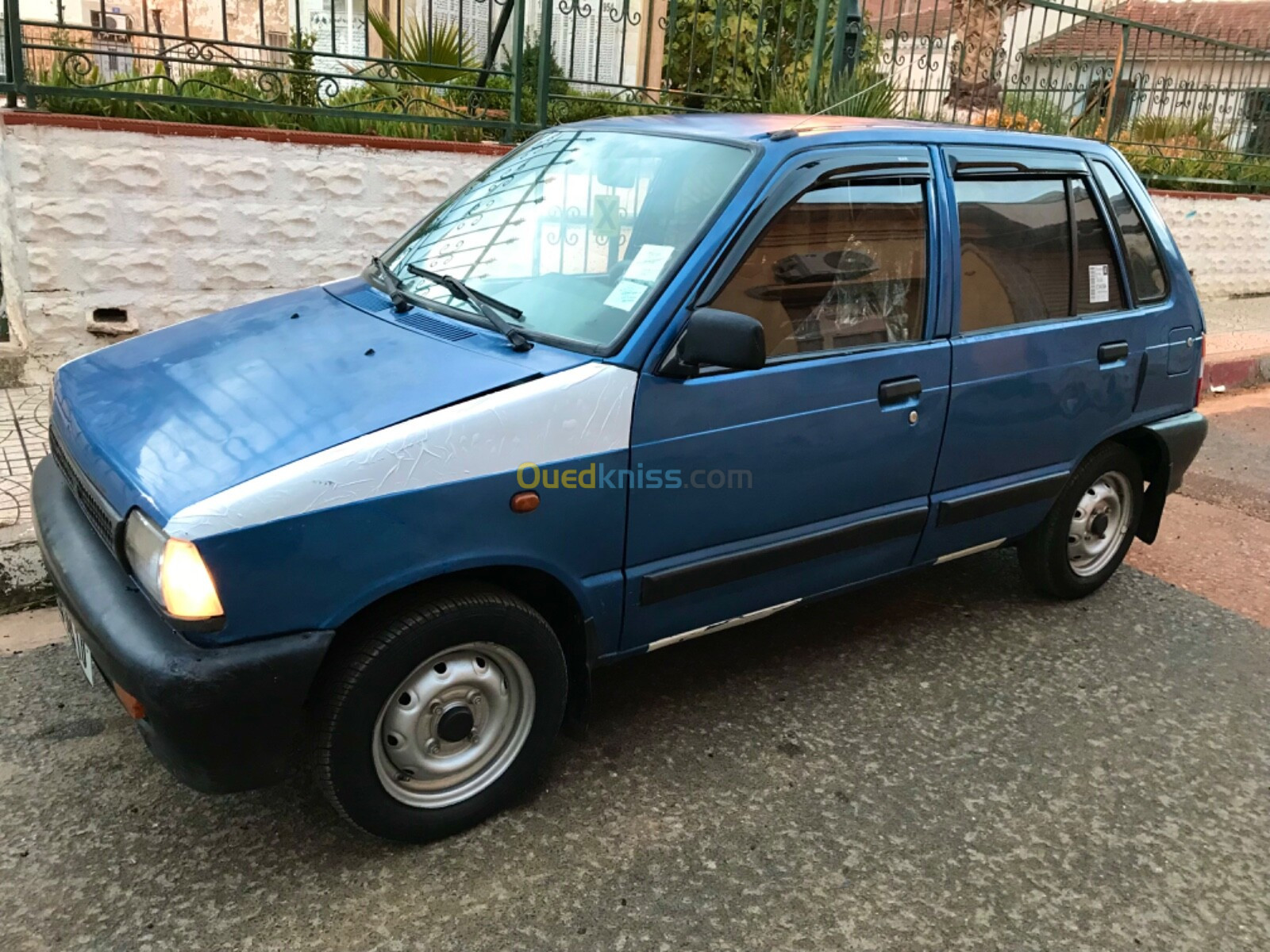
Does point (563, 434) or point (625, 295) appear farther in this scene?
point (625, 295)

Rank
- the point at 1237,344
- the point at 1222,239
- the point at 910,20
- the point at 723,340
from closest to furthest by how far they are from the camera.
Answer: the point at 723,340, the point at 1237,344, the point at 1222,239, the point at 910,20

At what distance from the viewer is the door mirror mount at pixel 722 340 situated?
274cm

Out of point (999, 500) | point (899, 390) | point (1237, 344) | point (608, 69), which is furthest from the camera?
point (1237, 344)

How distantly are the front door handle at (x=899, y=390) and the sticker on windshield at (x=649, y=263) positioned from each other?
0.85 metres

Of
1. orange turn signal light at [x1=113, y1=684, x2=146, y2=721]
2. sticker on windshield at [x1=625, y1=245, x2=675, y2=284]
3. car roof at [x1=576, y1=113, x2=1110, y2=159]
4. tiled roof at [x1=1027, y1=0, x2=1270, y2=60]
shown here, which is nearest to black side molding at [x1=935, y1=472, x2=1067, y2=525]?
car roof at [x1=576, y1=113, x2=1110, y2=159]

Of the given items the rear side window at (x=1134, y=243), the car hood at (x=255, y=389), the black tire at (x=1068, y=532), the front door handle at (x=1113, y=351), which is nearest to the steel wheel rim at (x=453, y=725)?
the car hood at (x=255, y=389)

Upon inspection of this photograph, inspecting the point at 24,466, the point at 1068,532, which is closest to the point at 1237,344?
the point at 1068,532

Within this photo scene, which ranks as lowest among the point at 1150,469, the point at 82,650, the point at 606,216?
the point at 82,650

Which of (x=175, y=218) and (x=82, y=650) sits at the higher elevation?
(x=175, y=218)

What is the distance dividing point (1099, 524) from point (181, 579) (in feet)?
12.3

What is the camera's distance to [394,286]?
3447mm

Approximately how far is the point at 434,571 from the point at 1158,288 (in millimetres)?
3344

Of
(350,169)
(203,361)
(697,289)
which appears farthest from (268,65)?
(697,289)

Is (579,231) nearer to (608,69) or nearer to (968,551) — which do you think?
(968,551)
